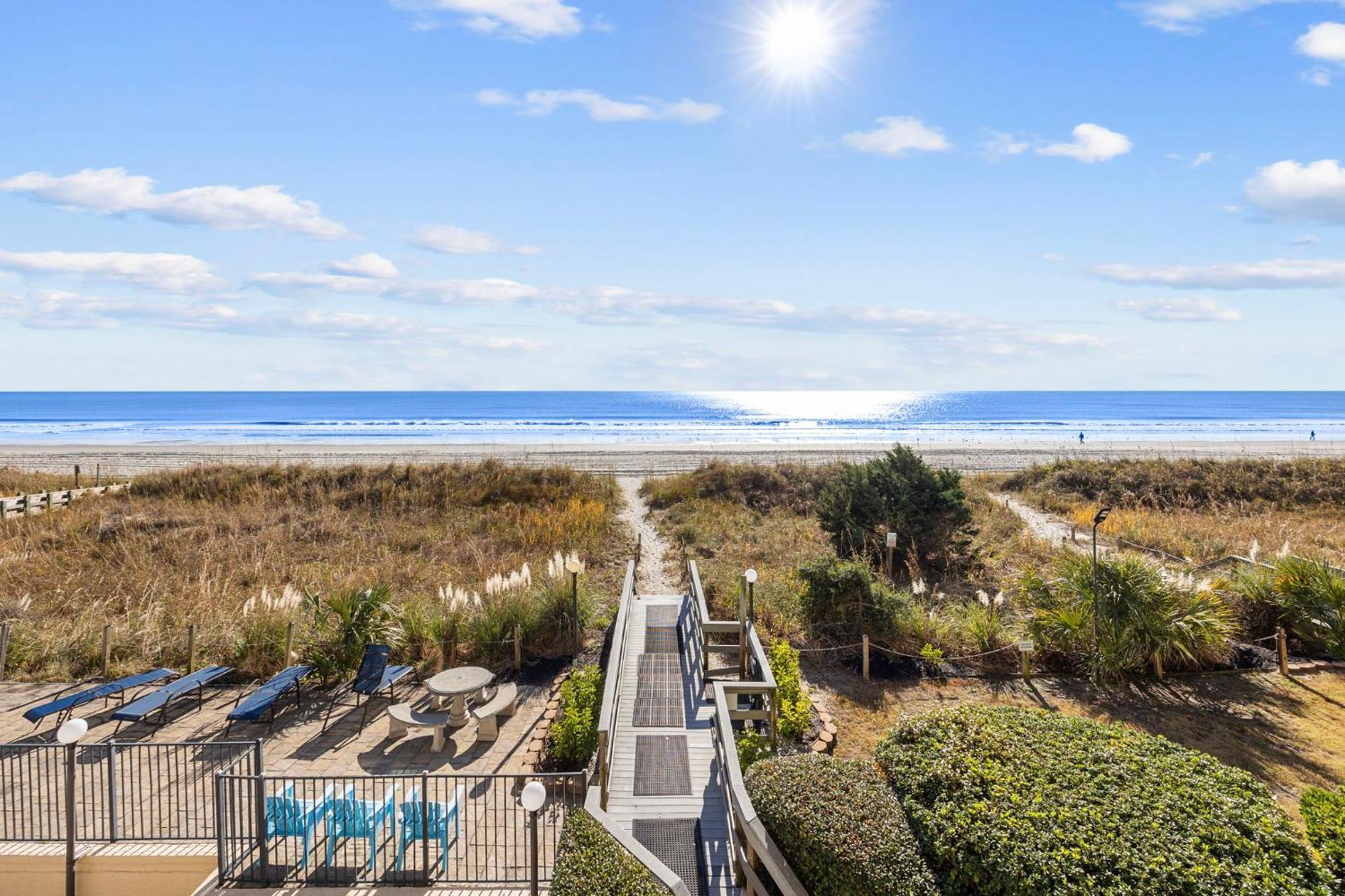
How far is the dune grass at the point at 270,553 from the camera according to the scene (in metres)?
13.1

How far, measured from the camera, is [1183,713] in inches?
426

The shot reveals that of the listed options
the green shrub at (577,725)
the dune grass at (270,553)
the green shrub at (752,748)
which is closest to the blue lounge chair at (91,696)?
the dune grass at (270,553)

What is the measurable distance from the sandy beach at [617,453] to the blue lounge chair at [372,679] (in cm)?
2539

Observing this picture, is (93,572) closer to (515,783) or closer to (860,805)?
(515,783)

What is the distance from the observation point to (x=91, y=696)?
10414 millimetres

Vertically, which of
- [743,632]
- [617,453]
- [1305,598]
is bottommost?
[1305,598]

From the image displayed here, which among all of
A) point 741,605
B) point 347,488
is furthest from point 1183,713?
point 347,488

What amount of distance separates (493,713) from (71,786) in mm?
4622

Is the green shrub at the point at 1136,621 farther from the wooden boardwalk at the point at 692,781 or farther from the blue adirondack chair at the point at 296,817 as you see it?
the blue adirondack chair at the point at 296,817

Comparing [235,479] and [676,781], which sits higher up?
[235,479]

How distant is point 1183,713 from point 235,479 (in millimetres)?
30116

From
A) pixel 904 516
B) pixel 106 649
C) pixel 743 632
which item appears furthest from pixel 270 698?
pixel 904 516

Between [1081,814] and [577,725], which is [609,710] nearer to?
[577,725]

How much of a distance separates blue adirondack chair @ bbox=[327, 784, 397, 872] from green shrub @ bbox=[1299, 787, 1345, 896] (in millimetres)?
7502
